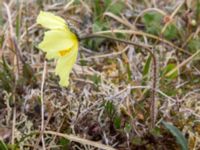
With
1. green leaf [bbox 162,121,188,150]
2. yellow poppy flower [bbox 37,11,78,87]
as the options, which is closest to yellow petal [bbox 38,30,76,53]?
yellow poppy flower [bbox 37,11,78,87]

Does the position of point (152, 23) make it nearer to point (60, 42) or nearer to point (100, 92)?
point (100, 92)

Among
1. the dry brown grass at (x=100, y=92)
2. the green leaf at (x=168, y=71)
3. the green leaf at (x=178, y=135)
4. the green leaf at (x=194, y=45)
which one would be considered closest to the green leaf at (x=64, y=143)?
the dry brown grass at (x=100, y=92)

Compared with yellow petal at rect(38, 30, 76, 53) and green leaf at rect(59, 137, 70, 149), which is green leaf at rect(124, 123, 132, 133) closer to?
green leaf at rect(59, 137, 70, 149)

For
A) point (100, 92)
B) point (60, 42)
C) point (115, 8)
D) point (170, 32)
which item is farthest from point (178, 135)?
point (115, 8)

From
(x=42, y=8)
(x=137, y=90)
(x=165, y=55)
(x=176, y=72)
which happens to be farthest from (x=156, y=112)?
(x=42, y=8)

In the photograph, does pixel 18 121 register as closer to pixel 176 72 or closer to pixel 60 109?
pixel 60 109

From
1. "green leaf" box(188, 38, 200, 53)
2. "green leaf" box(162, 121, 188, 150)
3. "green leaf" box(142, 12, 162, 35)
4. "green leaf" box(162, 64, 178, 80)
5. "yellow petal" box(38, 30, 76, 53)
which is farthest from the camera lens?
"green leaf" box(142, 12, 162, 35)
